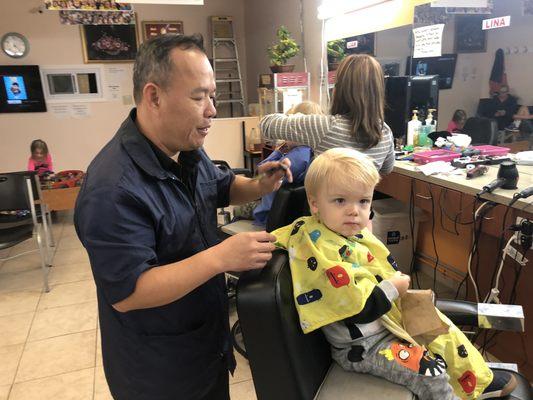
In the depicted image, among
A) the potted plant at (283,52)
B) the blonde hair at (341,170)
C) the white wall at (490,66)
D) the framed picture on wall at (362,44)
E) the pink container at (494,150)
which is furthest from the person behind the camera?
the potted plant at (283,52)

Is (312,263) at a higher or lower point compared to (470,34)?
lower

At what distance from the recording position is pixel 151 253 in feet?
2.79

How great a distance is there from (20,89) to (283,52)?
3.63 meters

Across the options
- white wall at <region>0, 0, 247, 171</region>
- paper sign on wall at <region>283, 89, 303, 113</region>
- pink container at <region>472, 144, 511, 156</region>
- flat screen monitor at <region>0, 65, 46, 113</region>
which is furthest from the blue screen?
pink container at <region>472, 144, 511, 156</region>

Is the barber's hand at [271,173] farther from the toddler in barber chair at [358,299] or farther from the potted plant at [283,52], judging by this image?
the potted plant at [283,52]

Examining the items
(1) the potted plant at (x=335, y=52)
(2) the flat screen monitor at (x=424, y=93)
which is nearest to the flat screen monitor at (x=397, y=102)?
(2) the flat screen monitor at (x=424, y=93)

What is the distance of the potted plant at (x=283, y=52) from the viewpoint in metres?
3.86

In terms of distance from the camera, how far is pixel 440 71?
2.73 meters

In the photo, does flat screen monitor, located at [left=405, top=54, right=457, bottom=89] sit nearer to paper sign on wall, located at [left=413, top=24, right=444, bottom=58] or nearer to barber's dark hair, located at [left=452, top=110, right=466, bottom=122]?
paper sign on wall, located at [left=413, top=24, right=444, bottom=58]

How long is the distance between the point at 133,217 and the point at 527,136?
232 cm

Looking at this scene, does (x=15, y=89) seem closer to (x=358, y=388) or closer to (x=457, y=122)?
(x=457, y=122)

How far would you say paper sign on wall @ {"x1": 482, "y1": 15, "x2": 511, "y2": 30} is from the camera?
2.26 m

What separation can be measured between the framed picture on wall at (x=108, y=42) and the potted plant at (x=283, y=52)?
2541 millimetres

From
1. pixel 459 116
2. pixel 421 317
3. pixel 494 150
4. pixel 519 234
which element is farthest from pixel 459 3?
pixel 421 317
